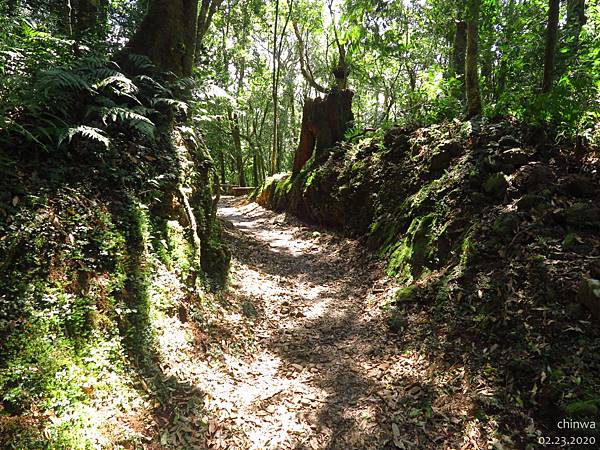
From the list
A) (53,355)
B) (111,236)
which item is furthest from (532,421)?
(111,236)

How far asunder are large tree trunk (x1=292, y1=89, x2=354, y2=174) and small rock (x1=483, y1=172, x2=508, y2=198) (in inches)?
268

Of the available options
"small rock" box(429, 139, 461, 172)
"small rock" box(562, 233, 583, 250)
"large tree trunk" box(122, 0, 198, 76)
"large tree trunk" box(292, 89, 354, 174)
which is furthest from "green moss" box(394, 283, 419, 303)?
"large tree trunk" box(292, 89, 354, 174)

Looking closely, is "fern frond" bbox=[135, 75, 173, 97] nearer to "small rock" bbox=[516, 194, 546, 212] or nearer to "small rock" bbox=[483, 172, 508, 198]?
"small rock" bbox=[483, 172, 508, 198]

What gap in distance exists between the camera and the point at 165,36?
19.3 feet

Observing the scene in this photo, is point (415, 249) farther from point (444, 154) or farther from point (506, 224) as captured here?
point (444, 154)

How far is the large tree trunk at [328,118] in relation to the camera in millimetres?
11828

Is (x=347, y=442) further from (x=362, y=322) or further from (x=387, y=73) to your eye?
(x=387, y=73)

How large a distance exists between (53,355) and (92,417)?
1.78 feet

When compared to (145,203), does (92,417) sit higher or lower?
lower

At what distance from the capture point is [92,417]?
242 cm

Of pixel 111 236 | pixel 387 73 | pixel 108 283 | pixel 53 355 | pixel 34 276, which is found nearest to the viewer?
pixel 53 355

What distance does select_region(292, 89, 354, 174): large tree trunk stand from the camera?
11828mm

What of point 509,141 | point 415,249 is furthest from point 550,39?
point 415,249

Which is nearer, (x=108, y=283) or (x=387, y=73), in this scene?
(x=108, y=283)
